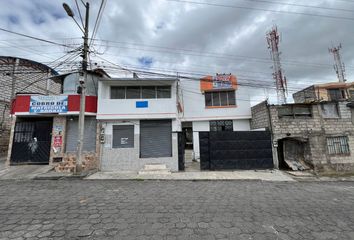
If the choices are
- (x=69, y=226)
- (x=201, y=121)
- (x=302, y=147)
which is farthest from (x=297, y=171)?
(x=69, y=226)

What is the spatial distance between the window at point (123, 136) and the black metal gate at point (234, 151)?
4470mm

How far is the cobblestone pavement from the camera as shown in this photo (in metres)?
3.44

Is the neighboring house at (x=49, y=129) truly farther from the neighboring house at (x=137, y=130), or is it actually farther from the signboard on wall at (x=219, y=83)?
the signboard on wall at (x=219, y=83)

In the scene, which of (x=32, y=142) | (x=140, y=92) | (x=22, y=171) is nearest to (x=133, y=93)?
(x=140, y=92)

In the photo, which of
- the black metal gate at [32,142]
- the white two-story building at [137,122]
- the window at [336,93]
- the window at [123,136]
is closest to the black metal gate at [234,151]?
the white two-story building at [137,122]

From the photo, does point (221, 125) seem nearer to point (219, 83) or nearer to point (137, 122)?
point (219, 83)

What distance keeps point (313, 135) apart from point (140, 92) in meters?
11.9

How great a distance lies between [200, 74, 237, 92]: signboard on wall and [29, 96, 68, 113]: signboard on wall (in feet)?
36.2

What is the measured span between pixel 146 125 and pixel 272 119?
8.42 m

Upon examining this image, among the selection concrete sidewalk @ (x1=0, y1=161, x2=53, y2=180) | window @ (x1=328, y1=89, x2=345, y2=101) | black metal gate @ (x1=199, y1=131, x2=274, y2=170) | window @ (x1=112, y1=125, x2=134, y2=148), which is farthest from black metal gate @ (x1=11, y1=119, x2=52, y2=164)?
window @ (x1=328, y1=89, x2=345, y2=101)

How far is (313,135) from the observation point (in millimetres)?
11391

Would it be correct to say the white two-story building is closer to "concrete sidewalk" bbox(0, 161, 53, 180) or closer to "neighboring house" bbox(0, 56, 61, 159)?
"concrete sidewalk" bbox(0, 161, 53, 180)

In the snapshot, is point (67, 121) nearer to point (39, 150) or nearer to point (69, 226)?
point (39, 150)

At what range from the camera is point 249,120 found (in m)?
15.5
